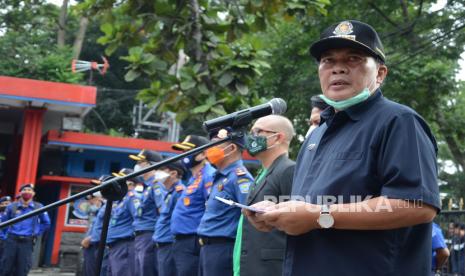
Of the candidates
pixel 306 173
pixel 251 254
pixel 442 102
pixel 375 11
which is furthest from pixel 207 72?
pixel 442 102

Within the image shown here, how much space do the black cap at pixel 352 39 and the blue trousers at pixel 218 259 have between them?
3084 millimetres

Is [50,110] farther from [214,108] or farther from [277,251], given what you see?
[277,251]

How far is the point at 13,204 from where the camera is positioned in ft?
38.9

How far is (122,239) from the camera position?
358 inches

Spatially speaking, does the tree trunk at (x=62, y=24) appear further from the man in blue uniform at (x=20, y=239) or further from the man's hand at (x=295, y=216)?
the man's hand at (x=295, y=216)

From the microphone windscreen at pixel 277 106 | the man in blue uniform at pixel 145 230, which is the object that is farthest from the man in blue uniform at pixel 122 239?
the microphone windscreen at pixel 277 106

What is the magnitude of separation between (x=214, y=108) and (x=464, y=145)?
35.5 feet

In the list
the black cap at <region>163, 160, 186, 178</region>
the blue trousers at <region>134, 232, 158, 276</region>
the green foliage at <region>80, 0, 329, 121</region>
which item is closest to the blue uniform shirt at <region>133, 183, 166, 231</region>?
the blue trousers at <region>134, 232, 158, 276</region>

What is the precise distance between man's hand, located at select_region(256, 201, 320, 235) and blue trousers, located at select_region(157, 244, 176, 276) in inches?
194

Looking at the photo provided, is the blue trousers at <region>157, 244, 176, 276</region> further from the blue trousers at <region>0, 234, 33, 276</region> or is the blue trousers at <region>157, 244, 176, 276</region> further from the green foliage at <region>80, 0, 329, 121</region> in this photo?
the blue trousers at <region>0, 234, 33, 276</region>

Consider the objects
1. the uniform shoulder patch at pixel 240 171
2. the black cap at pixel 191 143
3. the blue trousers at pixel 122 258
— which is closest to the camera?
the uniform shoulder patch at pixel 240 171

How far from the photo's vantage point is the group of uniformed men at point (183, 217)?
5363mm

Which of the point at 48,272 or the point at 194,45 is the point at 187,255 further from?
the point at 48,272

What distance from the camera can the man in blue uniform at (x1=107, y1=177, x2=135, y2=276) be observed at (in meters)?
8.90
